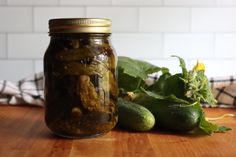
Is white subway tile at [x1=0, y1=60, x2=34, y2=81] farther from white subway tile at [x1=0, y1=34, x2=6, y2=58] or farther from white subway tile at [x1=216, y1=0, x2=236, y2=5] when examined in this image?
white subway tile at [x1=216, y1=0, x2=236, y2=5]

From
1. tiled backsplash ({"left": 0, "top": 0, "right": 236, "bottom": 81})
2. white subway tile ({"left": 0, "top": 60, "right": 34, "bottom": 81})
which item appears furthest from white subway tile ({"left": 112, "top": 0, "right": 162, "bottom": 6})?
white subway tile ({"left": 0, "top": 60, "right": 34, "bottom": 81})

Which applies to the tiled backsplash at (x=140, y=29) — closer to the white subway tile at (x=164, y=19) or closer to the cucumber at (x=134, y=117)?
the white subway tile at (x=164, y=19)

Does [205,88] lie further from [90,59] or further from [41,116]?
[41,116]

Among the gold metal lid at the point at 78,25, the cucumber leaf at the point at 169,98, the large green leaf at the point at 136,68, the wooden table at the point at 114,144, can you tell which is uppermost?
the gold metal lid at the point at 78,25

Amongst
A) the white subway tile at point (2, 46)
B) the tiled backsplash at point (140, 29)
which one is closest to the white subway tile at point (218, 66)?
the tiled backsplash at point (140, 29)

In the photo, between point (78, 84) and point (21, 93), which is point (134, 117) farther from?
point (21, 93)

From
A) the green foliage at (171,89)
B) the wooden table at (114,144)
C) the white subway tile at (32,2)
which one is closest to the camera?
the wooden table at (114,144)

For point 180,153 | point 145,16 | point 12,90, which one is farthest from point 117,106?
point 145,16

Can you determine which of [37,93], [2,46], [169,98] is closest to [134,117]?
[169,98]
